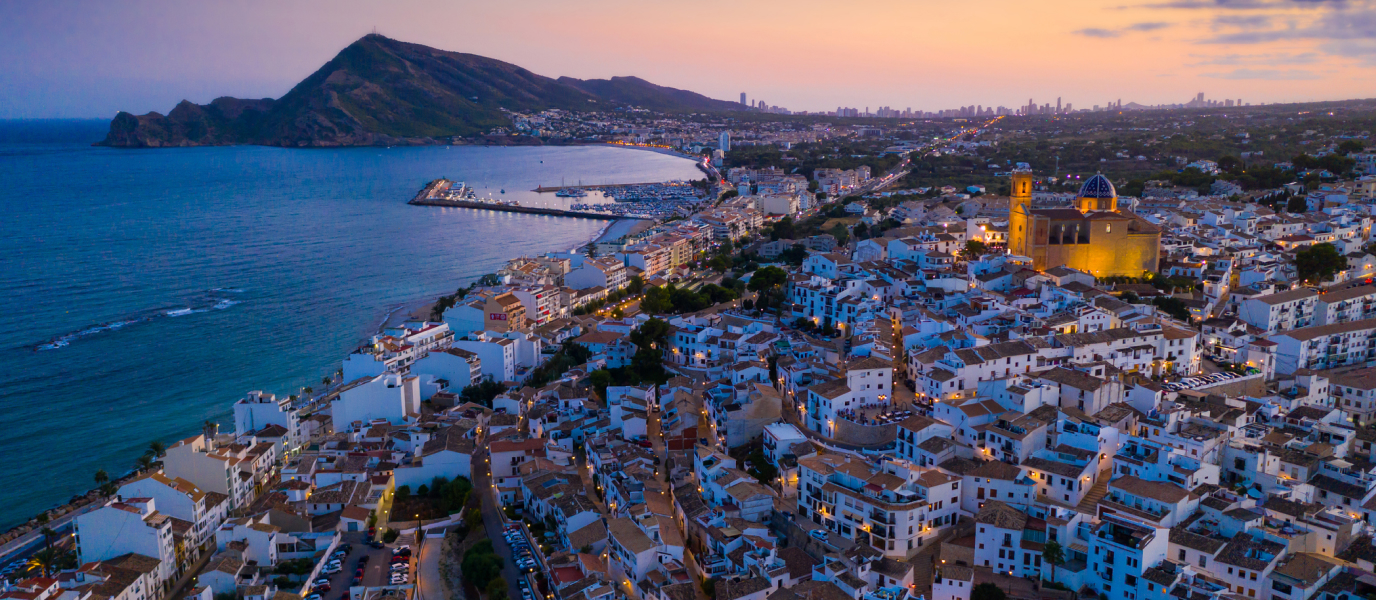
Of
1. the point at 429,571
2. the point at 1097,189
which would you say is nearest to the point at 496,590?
the point at 429,571

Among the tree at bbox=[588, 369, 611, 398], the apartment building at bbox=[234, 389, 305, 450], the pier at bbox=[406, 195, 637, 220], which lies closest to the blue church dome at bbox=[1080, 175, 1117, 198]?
the tree at bbox=[588, 369, 611, 398]

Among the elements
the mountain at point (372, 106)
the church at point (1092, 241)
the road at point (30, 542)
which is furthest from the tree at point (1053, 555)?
the mountain at point (372, 106)

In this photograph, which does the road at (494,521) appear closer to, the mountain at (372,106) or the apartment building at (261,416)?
the apartment building at (261,416)

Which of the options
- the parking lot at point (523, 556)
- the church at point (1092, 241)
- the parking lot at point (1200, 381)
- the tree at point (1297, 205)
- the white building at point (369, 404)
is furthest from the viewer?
the tree at point (1297, 205)

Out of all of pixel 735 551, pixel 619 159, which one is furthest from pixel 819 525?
pixel 619 159

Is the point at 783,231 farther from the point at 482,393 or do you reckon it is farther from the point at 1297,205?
the point at 482,393

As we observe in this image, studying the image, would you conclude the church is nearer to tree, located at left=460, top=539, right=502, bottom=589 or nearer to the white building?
the white building
